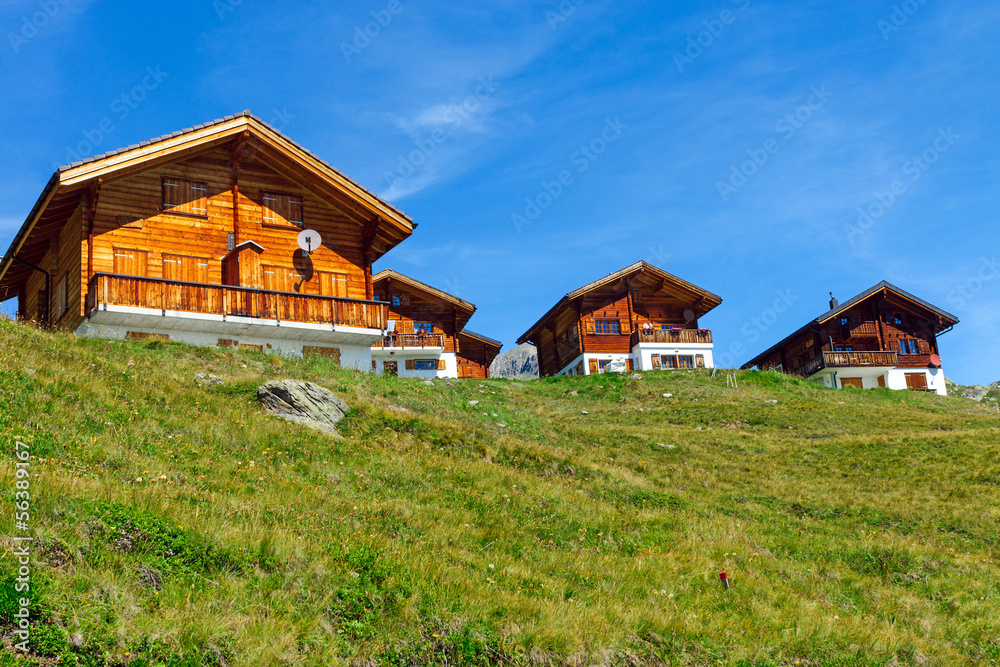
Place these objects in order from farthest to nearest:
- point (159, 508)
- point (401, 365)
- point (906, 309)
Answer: point (906, 309) → point (401, 365) → point (159, 508)

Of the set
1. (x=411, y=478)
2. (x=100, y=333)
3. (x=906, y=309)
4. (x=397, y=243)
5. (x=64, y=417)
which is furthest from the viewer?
(x=906, y=309)

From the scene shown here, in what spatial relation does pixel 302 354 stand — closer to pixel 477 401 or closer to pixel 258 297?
pixel 258 297

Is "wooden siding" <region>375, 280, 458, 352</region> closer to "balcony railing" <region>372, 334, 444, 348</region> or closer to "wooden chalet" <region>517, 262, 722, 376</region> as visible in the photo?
"balcony railing" <region>372, 334, 444, 348</region>

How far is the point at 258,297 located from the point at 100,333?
524 centimetres

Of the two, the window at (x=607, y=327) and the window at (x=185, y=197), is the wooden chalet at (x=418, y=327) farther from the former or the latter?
Answer: the window at (x=185, y=197)

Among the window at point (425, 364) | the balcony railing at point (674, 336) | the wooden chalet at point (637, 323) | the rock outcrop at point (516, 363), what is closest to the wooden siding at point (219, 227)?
the window at point (425, 364)

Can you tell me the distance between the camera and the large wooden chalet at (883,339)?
2101 inches

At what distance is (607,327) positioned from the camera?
53.4 m

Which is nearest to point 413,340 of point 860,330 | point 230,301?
point 230,301

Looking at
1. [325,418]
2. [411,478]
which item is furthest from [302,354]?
[411,478]

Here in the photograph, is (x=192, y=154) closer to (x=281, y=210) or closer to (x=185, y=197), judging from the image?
(x=185, y=197)

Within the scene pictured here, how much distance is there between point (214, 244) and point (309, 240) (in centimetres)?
348

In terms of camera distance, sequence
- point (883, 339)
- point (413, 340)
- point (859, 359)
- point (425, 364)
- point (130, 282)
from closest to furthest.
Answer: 1. point (130, 282)
2. point (413, 340)
3. point (425, 364)
4. point (859, 359)
5. point (883, 339)

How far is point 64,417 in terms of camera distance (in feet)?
43.4
